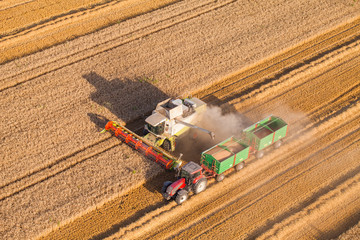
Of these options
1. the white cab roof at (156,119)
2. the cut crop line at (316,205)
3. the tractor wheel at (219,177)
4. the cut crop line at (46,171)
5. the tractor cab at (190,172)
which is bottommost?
the cut crop line at (46,171)

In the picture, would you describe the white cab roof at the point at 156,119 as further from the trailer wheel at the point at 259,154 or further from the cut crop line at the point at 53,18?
the cut crop line at the point at 53,18

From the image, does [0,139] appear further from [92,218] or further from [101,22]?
[101,22]

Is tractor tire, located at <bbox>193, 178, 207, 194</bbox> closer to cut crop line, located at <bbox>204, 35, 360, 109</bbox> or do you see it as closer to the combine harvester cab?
the combine harvester cab

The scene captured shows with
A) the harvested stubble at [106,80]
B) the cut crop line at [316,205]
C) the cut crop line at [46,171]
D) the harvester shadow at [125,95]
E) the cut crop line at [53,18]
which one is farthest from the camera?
the cut crop line at [53,18]

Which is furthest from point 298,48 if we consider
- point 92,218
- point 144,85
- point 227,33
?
point 92,218

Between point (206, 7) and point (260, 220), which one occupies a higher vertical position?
point (206, 7)

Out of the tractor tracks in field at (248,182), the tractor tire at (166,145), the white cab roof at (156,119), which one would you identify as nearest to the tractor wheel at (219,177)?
the tractor tracks in field at (248,182)

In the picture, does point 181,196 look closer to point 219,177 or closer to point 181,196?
point 181,196
